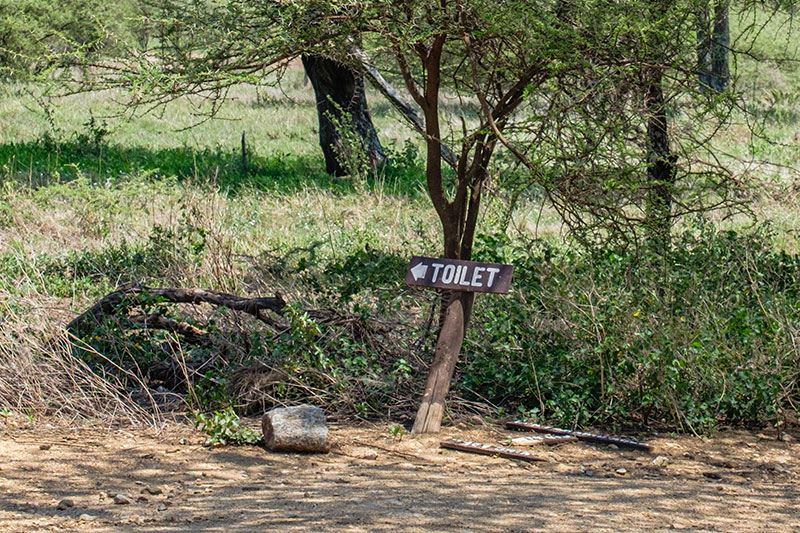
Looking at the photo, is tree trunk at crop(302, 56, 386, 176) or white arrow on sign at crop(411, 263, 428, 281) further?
tree trunk at crop(302, 56, 386, 176)

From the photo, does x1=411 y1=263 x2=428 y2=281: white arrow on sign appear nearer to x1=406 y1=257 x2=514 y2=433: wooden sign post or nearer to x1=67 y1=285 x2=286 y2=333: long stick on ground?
x1=406 y1=257 x2=514 y2=433: wooden sign post

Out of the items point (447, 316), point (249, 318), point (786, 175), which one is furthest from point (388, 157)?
point (447, 316)

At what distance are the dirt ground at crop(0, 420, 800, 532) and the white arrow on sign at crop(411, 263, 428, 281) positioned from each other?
3.00 feet

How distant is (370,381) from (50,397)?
1919mm

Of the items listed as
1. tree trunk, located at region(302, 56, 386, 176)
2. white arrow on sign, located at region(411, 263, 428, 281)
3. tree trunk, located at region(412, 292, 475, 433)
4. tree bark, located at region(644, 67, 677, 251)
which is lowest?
tree trunk, located at region(412, 292, 475, 433)

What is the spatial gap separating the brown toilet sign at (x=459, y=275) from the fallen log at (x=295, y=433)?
0.95 meters

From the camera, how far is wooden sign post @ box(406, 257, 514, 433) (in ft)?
17.9

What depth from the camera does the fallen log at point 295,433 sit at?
16.9 ft

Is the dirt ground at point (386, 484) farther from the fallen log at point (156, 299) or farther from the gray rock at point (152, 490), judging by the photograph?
the fallen log at point (156, 299)

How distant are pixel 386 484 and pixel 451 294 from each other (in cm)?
141

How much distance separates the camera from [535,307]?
651 centimetres

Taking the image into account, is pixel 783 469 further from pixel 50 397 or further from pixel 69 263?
pixel 69 263

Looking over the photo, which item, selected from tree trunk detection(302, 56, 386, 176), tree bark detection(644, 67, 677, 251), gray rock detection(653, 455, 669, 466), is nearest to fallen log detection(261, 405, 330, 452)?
gray rock detection(653, 455, 669, 466)

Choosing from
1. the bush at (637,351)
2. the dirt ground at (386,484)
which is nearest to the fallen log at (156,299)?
the dirt ground at (386,484)
